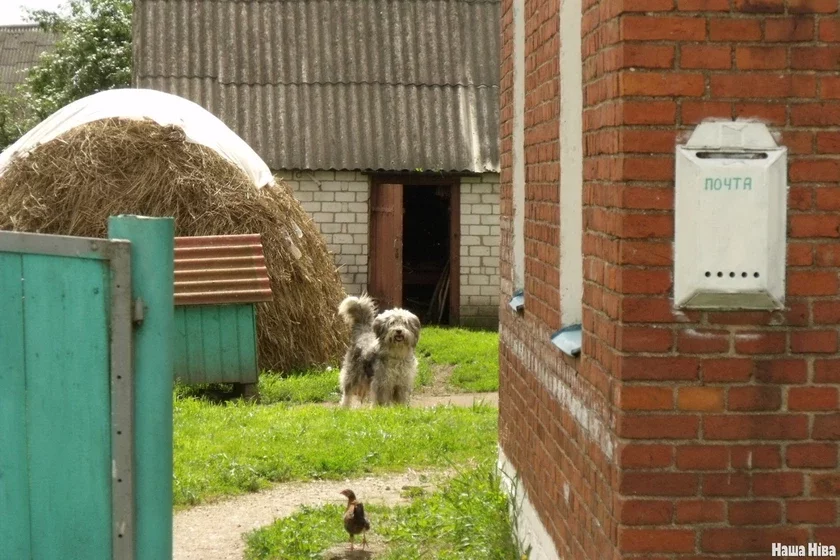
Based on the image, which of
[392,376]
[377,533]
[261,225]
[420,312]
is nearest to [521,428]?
[377,533]

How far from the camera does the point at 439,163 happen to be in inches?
786

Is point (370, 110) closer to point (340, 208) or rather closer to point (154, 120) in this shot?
point (340, 208)

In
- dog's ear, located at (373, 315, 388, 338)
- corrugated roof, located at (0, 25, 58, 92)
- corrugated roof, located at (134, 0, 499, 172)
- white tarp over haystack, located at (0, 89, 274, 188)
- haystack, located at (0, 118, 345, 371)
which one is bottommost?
dog's ear, located at (373, 315, 388, 338)

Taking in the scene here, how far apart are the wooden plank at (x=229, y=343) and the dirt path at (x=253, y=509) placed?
14.1 feet

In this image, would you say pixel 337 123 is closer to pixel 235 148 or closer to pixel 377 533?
pixel 235 148

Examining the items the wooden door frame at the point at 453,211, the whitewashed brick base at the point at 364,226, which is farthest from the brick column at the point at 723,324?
the wooden door frame at the point at 453,211

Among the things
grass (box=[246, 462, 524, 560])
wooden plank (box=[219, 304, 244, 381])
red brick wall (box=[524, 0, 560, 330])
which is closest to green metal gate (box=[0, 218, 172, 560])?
red brick wall (box=[524, 0, 560, 330])

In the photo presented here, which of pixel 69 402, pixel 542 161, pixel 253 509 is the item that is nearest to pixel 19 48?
pixel 253 509

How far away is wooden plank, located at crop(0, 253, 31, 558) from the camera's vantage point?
4289 millimetres

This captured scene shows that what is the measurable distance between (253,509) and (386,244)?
12277 mm

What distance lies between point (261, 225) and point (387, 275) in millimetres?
5776

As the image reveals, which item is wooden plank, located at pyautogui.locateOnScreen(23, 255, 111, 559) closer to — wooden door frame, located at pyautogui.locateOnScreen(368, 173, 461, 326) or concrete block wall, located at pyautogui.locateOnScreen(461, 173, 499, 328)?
wooden door frame, located at pyautogui.locateOnScreen(368, 173, 461, 326)

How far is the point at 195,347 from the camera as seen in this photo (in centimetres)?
1280

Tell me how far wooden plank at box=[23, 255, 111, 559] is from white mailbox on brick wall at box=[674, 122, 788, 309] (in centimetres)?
187
